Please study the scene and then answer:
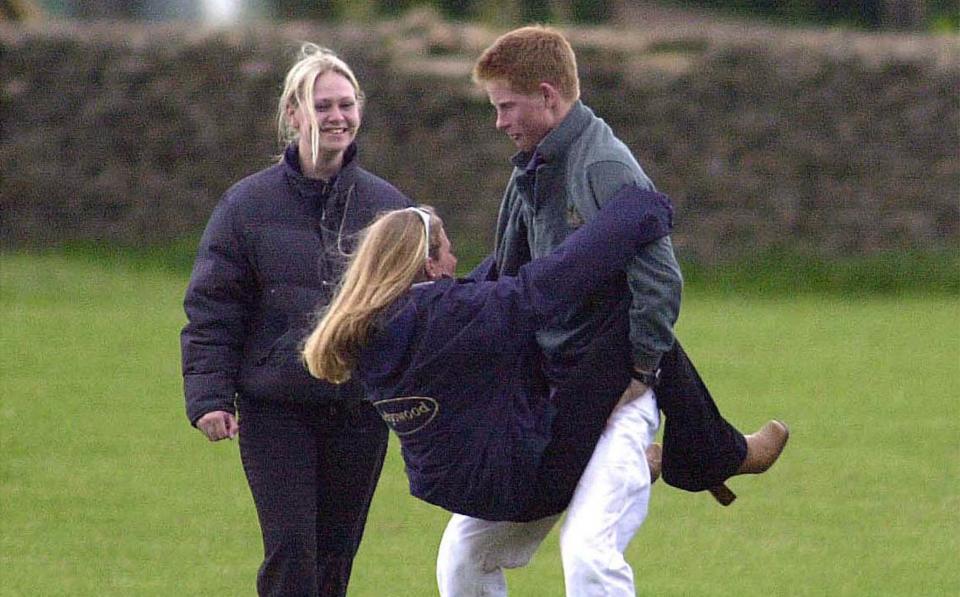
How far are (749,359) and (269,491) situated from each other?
858cm

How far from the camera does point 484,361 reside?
15.3 ft

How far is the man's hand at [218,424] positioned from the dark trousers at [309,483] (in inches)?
4.9

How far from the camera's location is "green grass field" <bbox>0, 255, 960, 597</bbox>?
23.3 ft

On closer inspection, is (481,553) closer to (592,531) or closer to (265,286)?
(592,531)

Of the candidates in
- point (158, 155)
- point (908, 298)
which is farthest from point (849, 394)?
point (158, 155)

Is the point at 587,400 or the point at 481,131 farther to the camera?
the point at 481,131

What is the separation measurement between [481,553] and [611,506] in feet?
1.59

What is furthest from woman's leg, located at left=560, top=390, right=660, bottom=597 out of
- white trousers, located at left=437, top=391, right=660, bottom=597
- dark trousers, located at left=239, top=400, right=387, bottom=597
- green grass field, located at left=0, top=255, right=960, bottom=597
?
green grass field, located at left=0, top=255, right=960, bottom=597

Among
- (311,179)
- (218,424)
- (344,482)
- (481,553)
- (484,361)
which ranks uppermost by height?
(311,179)

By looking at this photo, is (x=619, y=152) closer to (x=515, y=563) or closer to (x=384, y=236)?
(x=384, y=236)

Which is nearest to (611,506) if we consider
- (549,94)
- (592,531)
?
(592,531)

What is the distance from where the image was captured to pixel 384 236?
469 cm

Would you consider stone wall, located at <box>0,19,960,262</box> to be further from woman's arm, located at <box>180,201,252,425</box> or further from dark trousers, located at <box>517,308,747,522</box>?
dark trousers, located at <box>517,308,747,522</box>

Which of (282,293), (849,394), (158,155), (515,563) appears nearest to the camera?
(515,563)
